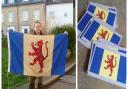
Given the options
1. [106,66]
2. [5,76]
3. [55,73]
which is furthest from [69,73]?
[5,76]

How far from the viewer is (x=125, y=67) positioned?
4762mm

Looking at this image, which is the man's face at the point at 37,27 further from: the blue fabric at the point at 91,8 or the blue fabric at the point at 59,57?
the blue fabric at the point at 91,8

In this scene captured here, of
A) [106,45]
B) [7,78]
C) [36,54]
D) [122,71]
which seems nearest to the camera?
[7,78]

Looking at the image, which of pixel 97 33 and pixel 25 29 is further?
pixel 97 33

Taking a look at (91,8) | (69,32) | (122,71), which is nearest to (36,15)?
(69,32)

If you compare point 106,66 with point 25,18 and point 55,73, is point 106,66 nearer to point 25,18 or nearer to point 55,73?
point 55,73

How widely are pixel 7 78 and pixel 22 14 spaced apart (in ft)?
2.94

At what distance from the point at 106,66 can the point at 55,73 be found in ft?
2.41

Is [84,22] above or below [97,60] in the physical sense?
above

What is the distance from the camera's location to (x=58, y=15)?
4.73 meters

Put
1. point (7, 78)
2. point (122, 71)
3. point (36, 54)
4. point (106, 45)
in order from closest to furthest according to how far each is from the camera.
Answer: point (7, 78), point (36, 54), point (122, 71), point (106, 45)

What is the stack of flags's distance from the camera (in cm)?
480

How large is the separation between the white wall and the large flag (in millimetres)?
194

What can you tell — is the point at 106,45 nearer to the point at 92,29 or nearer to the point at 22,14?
the point at 92,29
